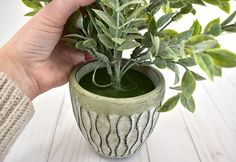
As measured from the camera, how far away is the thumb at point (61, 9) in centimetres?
46

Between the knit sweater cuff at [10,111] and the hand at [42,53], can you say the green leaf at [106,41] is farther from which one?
the knit sweater cuff at [10,111]

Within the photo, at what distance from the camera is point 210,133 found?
2.09 feet

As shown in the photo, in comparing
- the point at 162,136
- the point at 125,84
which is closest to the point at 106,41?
the point at 125,84

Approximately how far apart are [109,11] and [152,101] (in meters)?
0.15

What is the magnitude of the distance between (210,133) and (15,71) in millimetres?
399

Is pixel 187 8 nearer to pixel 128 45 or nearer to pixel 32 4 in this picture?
pixel 128 45

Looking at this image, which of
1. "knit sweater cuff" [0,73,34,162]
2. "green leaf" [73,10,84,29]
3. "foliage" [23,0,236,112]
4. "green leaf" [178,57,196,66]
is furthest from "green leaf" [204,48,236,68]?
"knit sweater cuff" [0,73,34,162]

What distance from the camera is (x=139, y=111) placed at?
0.48 meters

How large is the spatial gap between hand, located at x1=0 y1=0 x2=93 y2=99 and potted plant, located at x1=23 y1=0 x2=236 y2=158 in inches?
0.9

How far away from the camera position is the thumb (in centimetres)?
46

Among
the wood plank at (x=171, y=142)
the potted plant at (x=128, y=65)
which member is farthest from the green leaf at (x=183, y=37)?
the wood plank at (x=171, y=142)

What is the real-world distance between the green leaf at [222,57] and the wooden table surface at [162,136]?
27 cm

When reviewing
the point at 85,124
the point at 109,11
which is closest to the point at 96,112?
the point at 85,124

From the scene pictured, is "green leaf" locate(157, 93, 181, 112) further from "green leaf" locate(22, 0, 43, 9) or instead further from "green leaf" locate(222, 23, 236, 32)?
"green leaf" locate(22, 0, 43, 9)
